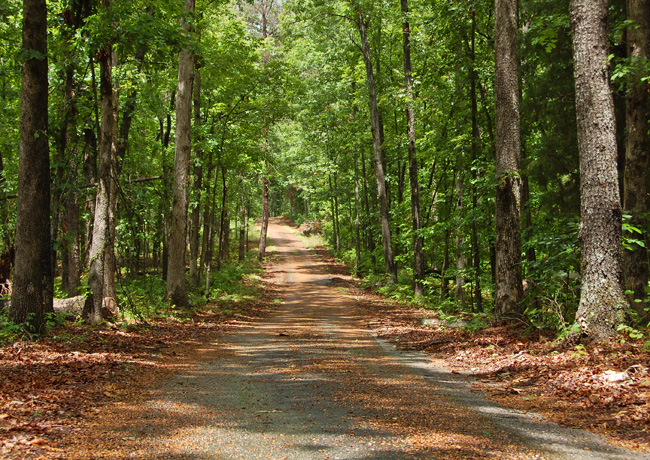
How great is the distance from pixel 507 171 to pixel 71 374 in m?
7.91

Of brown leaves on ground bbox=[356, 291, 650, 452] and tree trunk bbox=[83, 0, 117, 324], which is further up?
tree trunk bbox=[83, 0, 117, 324]

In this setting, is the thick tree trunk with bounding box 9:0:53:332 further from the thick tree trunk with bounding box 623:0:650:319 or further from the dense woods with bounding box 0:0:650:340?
the thick tree trunk with bounding box 623:0:650:319

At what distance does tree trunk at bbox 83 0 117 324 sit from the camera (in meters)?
9.27

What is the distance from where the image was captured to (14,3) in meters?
13.6

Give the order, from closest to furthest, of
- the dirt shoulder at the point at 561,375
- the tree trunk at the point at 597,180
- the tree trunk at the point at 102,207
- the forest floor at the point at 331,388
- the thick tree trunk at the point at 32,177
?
the forest floor at the point at 331,388 < the dirt shoulder at the point at 561,375 < the tree trunk at the point at 597,180 < the thick tree trunk at the point at 32,177 < the tree trunk at the point at 102,207

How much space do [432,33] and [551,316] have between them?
9.50 meters

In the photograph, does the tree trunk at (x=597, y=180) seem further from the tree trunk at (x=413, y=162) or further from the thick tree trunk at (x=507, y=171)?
the tree trunk at (x=413, y=162)

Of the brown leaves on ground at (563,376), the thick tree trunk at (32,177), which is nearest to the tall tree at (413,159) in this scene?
the brown leaves on ground at (563,376)

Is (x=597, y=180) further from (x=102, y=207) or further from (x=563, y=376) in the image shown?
(x=102, y=207)

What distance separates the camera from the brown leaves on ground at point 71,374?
4035mm

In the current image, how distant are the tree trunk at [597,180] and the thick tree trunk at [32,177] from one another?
855 centimetres

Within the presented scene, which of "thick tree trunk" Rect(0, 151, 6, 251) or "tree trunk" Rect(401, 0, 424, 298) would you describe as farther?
"tree trunk" Rect(401, 0, 424, 298)

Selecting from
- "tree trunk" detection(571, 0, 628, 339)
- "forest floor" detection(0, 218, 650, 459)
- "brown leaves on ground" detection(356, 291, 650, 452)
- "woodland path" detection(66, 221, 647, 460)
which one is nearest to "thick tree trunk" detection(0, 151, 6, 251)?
"forest floor" detection(0, 218, 650, 459)

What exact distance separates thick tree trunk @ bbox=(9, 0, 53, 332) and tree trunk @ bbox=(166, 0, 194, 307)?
574 centimetres
